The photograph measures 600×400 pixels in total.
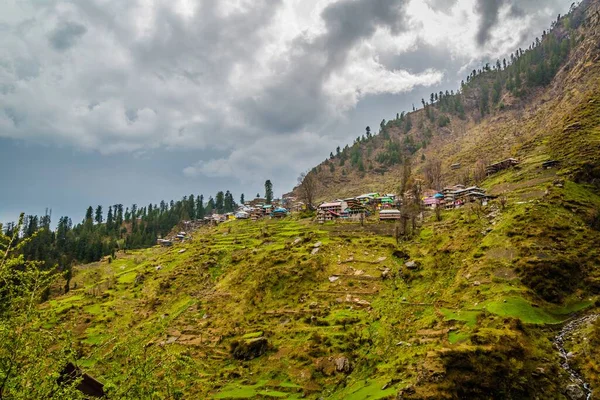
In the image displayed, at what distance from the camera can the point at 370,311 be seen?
147 feet

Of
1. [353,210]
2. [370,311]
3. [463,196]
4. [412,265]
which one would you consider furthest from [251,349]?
[463,196]

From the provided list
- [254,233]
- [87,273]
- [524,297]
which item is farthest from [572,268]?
[87,273]

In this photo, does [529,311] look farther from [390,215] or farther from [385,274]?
[390,215]

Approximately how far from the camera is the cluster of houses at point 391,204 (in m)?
85.9

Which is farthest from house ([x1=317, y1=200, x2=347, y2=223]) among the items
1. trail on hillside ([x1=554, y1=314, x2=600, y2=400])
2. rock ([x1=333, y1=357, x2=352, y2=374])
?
trail on hillside ([x1=554, y1=314, x2=600, y2=400])

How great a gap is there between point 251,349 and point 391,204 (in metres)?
78.2

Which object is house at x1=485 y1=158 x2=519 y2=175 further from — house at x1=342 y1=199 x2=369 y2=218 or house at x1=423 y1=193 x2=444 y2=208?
house at x1=342 y1=199 x2=369 y2=218

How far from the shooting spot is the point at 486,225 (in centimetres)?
5338

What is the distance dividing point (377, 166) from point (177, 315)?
158 meters

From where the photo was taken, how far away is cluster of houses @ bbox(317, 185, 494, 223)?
85875 millimetres

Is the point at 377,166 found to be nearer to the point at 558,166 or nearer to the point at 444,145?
the point at 444,145

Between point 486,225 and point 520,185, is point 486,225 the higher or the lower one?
the lower one

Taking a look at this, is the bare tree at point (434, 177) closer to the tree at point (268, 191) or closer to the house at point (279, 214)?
the house at point (279, 214)

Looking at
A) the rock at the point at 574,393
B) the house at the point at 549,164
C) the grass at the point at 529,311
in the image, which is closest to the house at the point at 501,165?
the house at the point at 549,164
